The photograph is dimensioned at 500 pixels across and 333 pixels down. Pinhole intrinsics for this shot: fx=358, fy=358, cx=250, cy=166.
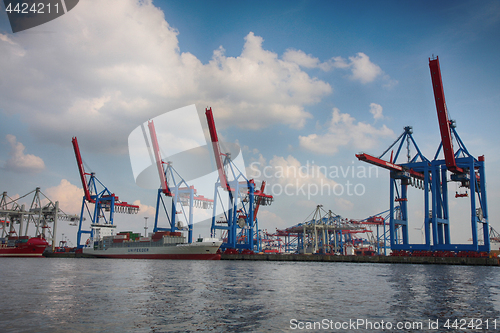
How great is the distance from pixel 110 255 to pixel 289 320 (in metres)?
81.7

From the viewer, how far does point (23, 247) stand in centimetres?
9562

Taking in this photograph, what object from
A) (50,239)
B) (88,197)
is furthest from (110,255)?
(50,239)

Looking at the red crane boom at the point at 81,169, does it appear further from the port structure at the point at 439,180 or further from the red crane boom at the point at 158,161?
the port structure at the point at 439,180

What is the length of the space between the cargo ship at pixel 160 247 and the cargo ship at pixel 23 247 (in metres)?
21.8

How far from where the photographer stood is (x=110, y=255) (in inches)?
3393

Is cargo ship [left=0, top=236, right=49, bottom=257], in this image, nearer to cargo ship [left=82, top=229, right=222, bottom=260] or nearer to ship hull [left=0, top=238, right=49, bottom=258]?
ship hull [left=0, top=238, right=49, bottom=258]

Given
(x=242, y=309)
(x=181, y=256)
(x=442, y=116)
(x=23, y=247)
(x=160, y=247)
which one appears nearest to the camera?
(x=242, y=309)

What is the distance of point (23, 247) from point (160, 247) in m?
46.5

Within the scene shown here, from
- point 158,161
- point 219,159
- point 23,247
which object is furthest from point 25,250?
point 219,159

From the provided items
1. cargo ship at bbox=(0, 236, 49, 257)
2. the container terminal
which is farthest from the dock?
cargo ship at bbox=(0, 236, 49, 257)

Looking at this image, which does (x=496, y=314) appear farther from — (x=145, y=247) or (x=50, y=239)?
(x=50, y=239)

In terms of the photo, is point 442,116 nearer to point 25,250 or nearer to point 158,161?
point 158,161

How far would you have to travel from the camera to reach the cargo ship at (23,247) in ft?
313

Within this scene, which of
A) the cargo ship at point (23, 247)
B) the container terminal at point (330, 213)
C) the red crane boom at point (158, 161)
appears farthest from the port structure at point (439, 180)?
the cargo ship at point (23, 247)
